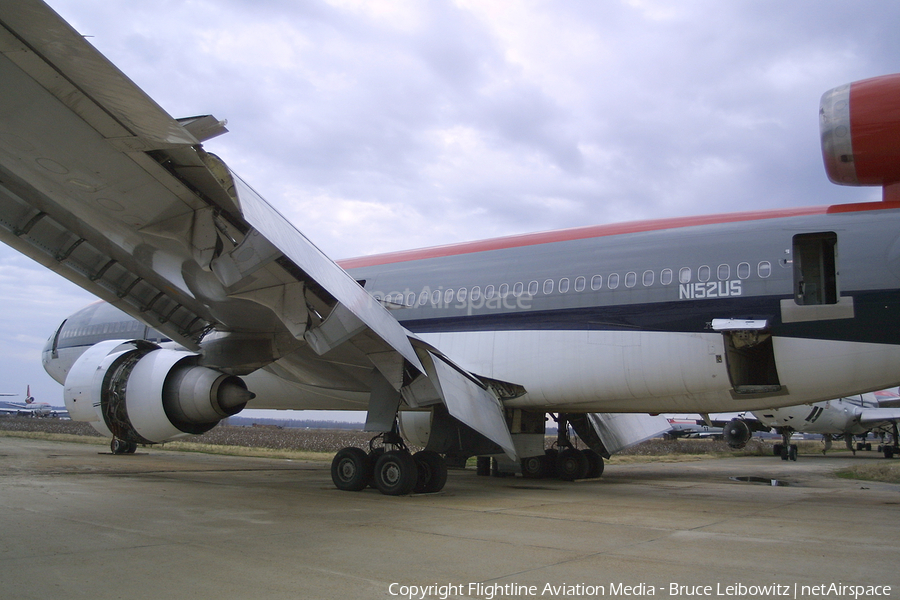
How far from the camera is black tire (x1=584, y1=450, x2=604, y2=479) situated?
491 inches

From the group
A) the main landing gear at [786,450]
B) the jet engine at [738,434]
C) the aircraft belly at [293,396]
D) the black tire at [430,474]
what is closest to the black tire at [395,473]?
the black tire at [430,474]

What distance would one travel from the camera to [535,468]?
12.8 meters

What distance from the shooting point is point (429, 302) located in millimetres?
10867

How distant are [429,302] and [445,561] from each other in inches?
271

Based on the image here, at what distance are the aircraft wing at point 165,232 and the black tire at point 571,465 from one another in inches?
162

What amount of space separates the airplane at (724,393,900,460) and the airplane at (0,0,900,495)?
54.9 ft

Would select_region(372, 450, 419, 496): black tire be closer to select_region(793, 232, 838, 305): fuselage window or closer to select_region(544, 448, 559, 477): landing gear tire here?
select_region(544, 448, 559, 477): landing gear tire

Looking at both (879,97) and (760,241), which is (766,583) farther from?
(879,97)

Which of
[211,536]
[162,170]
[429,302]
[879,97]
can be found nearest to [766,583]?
[211,536]

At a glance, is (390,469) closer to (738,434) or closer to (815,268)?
(815,268)

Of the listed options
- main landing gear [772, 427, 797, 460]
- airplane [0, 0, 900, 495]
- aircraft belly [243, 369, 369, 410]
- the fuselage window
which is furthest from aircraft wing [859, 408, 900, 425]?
aircraft belly [243, 369, 369, 410]

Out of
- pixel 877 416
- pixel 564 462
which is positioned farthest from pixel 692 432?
pixel 564 462

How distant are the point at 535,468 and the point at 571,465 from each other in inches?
30.0

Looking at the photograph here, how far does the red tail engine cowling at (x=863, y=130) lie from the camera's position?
742cm
